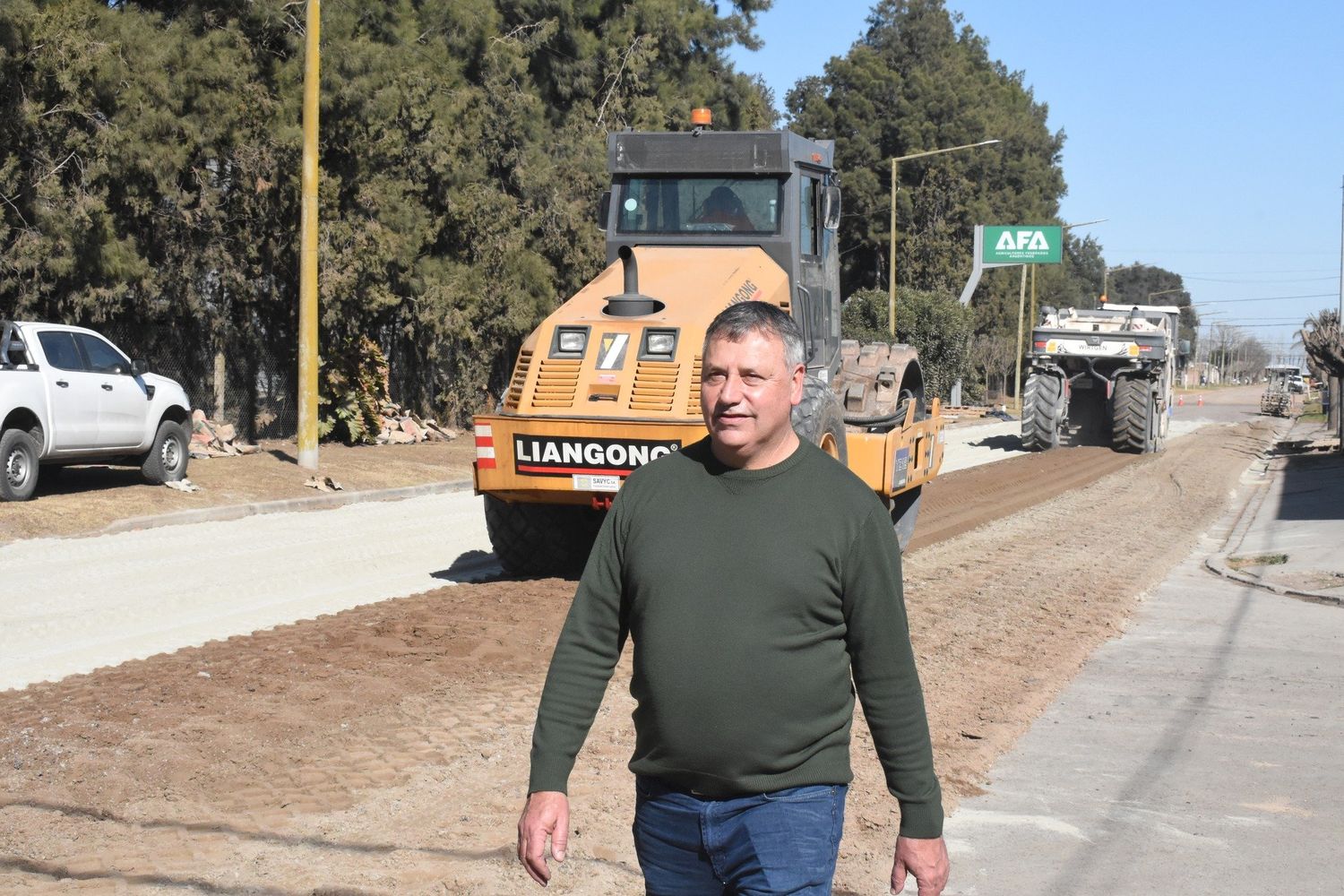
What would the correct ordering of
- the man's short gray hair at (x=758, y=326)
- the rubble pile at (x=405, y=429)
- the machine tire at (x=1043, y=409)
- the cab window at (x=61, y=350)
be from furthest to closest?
the machine tire at (x=1043, y=409) < the rubble pile at (x=405, y=429) < the cab window at (x=61, y=350) < the man's short gray hair at (x=758, y=326)

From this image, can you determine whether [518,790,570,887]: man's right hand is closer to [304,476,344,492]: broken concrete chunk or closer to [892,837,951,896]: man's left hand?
[892,837,951,896]: man's left hand

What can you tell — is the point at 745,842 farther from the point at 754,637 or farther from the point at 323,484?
the point at 323,484

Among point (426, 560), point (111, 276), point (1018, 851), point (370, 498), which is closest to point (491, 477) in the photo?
point (426, 560)

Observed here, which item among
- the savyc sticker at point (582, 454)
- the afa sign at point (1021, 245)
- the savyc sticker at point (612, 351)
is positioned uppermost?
the afa sign at point (1021, 245)

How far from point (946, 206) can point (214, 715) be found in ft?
203

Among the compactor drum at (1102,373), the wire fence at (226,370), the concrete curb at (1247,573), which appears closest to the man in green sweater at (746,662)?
the concrete curb at (1247,573)

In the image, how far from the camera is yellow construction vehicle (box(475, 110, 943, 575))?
11.1 metres

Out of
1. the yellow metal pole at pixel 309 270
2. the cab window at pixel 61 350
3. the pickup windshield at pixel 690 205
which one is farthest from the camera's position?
the yellow metal pole at pixel 309 270

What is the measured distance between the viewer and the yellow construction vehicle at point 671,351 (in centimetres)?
1113

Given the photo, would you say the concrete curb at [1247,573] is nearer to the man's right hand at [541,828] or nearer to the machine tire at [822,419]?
the machine tire at [822,419]

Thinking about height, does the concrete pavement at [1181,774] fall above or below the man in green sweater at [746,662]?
below

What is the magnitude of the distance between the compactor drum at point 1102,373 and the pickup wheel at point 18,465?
19.4 m

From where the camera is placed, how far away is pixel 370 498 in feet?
67.5

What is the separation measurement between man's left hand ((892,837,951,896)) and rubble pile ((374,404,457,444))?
25.1 m
